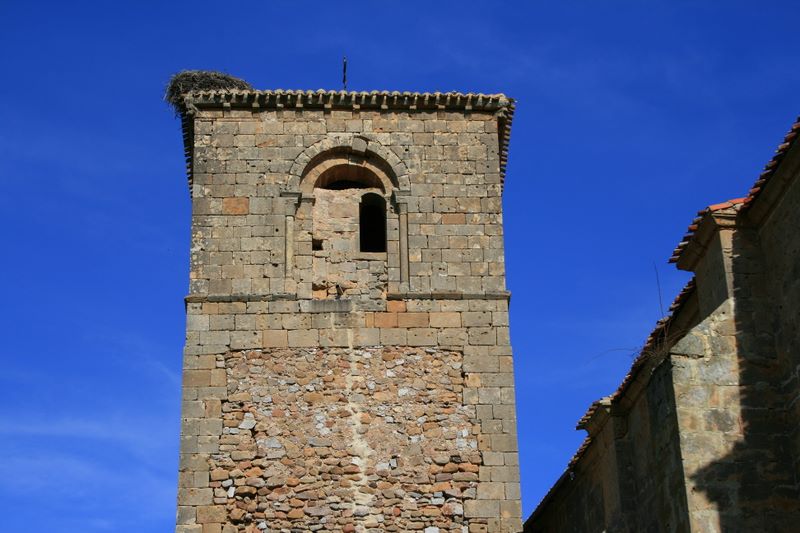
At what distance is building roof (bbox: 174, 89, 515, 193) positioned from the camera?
1723cm

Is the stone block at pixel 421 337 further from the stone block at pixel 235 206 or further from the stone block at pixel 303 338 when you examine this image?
the stone block at pixel 235 206

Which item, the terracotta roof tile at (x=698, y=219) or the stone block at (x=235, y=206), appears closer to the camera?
the terracotta roof tile at (x=698, y=219)

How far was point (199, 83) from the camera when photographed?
17.9 meters

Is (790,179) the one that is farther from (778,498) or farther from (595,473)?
(595,473)

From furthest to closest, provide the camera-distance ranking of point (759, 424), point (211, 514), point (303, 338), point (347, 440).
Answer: point (303, 338), point (347, 440), point (211, 514), point (759, 424)

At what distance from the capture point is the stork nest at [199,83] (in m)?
17.9

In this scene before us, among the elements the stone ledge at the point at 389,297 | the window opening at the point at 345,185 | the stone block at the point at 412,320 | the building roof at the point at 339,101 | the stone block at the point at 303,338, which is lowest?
the stone block at the point at 303,338

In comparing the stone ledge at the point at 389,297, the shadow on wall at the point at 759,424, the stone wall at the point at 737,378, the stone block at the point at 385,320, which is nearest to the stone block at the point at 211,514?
the stone ledge at the point at 389,297

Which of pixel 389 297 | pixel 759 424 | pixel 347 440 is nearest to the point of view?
pixel 759 424

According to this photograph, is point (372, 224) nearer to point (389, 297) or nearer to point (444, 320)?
point (389, 297)

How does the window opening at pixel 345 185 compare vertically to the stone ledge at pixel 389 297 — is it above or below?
above

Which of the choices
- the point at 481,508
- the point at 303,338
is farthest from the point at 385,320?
the point at 481,508

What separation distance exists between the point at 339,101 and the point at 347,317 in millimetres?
2964

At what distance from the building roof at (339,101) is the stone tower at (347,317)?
0.02 metres
